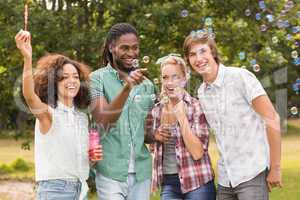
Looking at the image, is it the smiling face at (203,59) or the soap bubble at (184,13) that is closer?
the smiling face at (203,59)

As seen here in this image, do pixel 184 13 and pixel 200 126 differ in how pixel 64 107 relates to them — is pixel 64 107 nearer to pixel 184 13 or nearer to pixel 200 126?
pixel 200 126

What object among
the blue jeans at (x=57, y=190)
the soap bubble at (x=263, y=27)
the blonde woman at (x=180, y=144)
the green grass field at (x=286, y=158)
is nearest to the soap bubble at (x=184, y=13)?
the soap bubble at (x=263, y=27)

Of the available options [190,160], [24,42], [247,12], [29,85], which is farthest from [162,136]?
[247,12]

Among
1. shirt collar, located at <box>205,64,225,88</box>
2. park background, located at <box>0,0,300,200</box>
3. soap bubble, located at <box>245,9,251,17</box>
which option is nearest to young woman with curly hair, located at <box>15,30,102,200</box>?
shirt collar, located at <box>205,64,225,88</box>

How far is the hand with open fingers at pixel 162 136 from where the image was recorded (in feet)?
12.6

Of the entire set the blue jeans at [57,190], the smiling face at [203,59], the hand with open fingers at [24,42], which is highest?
the hand with open fingers at [24,42]

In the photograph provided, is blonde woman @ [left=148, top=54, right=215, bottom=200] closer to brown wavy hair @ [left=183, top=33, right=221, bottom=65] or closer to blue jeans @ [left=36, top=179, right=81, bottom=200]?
brown wavy hair @ [left=183, top=33, right=221, bottom=65]

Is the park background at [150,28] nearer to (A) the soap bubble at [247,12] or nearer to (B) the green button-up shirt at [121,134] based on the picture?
(A) the soap bubble at [247,12]

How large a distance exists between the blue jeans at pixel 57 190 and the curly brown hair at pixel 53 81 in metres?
0.45

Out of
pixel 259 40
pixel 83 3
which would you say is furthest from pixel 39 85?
pixel 259 40

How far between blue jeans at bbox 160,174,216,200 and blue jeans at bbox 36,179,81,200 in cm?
60

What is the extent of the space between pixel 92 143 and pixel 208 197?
0.79 m

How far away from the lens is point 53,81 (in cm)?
375

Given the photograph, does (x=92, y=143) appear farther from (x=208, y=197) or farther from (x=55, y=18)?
(x=55, y=18)
